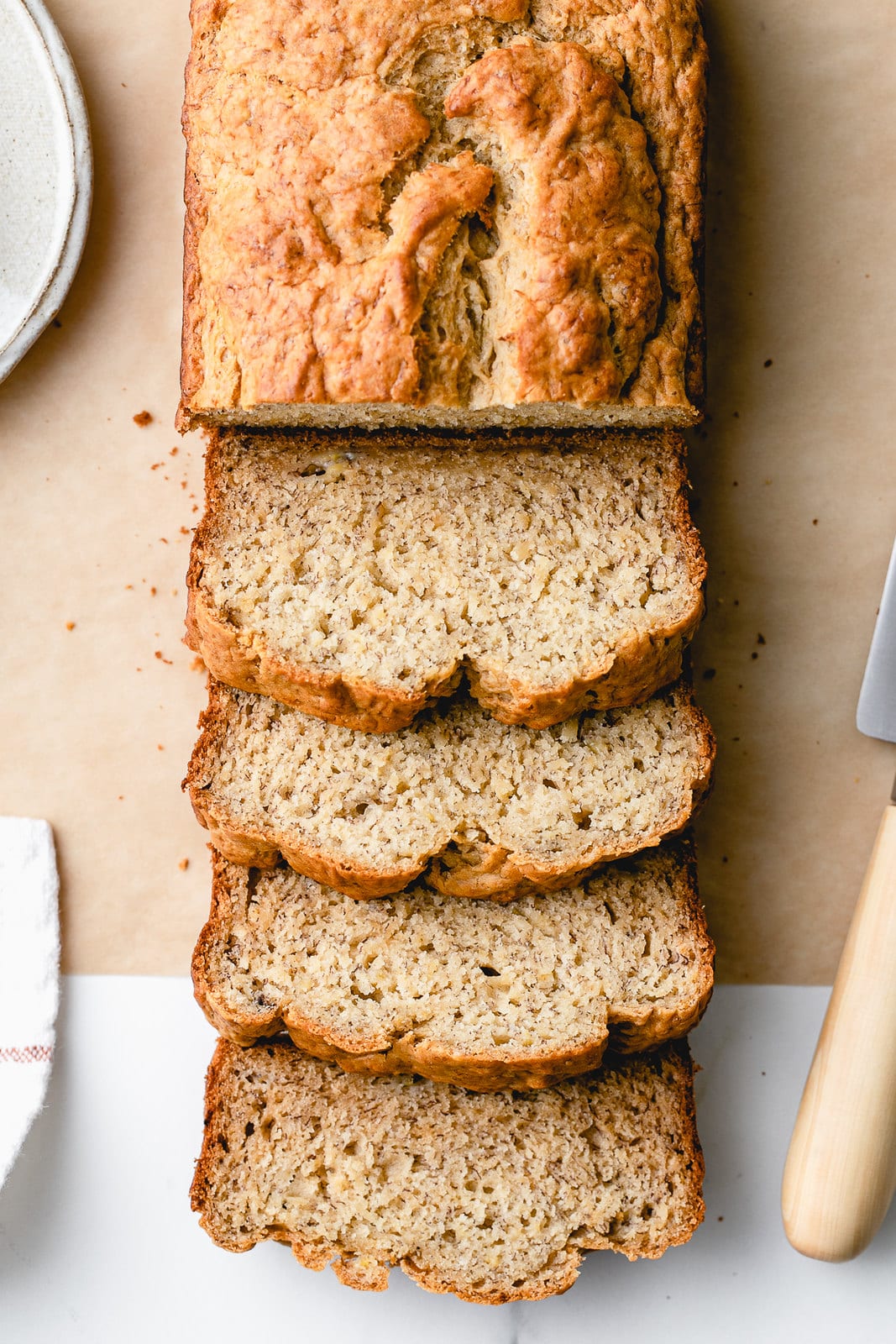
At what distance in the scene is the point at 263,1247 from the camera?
3074 millimetres

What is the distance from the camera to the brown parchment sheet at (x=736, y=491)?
3.13 m

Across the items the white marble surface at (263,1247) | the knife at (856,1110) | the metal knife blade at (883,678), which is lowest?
the white marble surface at (263,1247)

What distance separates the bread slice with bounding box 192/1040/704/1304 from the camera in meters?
2.76

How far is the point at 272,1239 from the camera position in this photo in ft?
9.37

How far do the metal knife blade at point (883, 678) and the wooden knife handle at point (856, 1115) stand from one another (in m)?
0.37

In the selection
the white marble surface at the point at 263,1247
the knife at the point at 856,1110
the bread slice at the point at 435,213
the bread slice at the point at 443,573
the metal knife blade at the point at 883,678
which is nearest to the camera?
the bread slice at the point at 435,213

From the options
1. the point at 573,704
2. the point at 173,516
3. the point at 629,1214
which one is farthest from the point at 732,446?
the point at 629,1214

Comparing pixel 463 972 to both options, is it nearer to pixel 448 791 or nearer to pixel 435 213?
pixel 448 791

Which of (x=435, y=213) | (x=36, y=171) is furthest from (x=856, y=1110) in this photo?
(x=36, y=171)

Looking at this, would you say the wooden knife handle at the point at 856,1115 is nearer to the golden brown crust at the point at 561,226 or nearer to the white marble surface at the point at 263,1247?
the white marble surface at the point at 263,1247

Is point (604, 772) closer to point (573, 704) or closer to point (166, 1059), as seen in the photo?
point (573, 704)

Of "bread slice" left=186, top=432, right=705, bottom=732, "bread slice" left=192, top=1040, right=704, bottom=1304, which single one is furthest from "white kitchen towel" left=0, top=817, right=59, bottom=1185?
"bread slice" left=186, top=432, right=705, bottom=732

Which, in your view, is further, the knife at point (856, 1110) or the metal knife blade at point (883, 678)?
the metal knife blade at point (883, 678)

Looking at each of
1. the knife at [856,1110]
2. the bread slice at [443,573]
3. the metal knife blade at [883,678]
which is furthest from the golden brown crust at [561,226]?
the knife at [856,1110]
